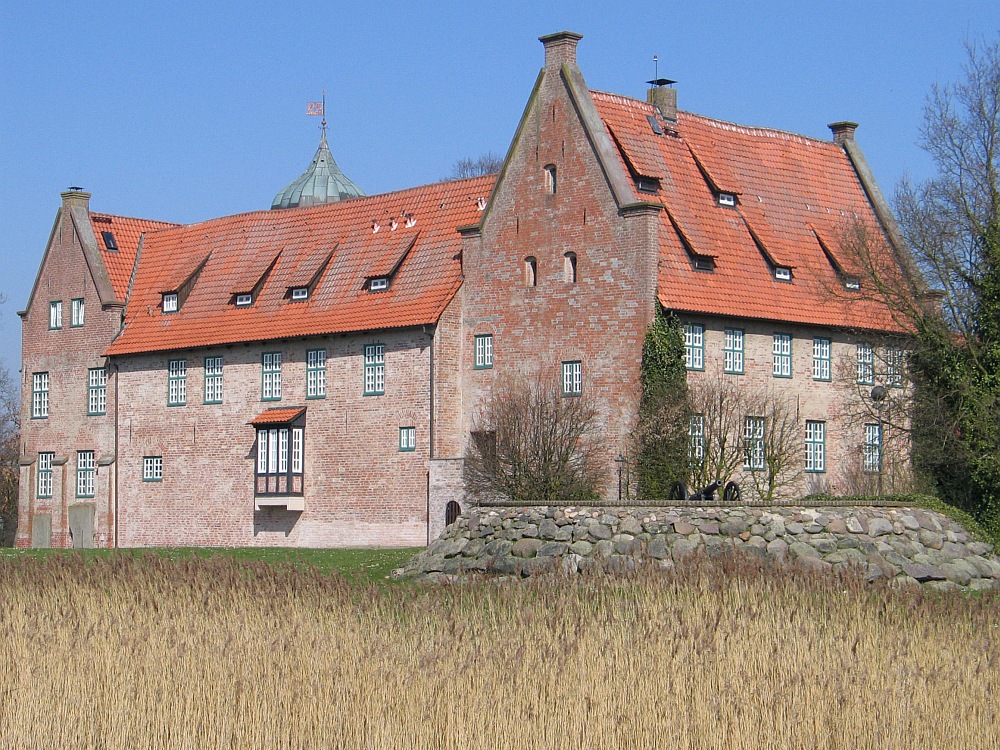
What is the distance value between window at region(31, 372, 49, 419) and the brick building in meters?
0.11

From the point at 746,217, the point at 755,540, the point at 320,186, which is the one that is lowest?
the point at 755,540

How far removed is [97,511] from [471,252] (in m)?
16.3

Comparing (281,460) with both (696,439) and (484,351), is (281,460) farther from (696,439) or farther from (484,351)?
(696,439)

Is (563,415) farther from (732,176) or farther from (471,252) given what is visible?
(732,176)

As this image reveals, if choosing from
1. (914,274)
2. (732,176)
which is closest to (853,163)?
(732,176)

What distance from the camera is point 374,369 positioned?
46.7 m

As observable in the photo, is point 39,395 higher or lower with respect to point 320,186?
lower

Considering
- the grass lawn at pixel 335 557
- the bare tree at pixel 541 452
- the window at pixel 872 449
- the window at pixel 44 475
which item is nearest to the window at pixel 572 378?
the bare tree at pixel 541 452

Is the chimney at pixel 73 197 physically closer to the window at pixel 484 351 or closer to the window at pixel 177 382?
the window at pixel 177 382

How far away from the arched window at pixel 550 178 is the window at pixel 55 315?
807 inches

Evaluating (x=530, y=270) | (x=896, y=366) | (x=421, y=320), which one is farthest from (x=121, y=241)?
(x=896, y=366)

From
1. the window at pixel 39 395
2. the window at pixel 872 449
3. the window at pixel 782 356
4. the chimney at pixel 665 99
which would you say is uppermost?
the chimney at pixel 665 99

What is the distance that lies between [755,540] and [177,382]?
27.1 m

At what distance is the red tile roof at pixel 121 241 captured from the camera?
55.9 meters
